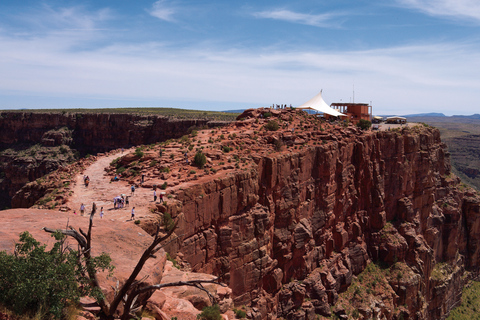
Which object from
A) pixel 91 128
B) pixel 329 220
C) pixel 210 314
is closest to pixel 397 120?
pixel 329 220

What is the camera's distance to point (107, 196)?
24.6 meters

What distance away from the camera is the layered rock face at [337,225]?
89.1 ft

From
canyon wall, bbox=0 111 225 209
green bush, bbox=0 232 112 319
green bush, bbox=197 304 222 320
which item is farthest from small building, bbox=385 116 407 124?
green bush, bbox=0 232 112 319

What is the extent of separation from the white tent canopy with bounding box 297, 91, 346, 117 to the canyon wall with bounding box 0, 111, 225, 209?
18500 millimetres

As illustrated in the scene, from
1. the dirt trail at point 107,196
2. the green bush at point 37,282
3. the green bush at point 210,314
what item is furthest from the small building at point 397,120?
the green bush at point 37,282

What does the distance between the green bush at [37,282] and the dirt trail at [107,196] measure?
10.3 meters

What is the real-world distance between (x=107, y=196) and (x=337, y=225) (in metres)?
26.0

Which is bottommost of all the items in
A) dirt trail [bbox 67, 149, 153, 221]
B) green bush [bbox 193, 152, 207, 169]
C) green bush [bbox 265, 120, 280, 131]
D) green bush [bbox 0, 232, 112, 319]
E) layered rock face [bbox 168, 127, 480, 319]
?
layered rock face [bbox 168, 127, 480, 319]

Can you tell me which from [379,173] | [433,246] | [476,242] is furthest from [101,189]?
[476,242]

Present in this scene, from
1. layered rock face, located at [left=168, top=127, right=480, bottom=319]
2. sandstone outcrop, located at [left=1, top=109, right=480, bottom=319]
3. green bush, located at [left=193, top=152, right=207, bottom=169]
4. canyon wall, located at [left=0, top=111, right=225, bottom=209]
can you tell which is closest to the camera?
sandstone outcrop, located at [left=1, top=109, right=480, bottom=319]

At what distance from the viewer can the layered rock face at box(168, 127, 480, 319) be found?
27.2 metres

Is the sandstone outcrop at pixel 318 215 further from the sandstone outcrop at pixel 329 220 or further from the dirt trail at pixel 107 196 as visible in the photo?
the dirt trail at pixel 107 196

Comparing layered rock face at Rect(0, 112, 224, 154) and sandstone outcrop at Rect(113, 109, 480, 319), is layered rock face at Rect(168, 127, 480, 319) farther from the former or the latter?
layered rock face at Rect(0, 112, 224, 154)

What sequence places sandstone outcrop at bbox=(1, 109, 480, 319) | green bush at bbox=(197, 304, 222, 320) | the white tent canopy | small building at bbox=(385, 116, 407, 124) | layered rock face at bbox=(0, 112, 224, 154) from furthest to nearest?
layered rock face at bbox=(0, 112, 224, 154) < small building at bbox=(385, 116, 407, 124) < the white tent canopy < sandstone outcrop at bbox=(1, 109, 480, 319) < green bush at bbox=(197, 304, 222, 320)
